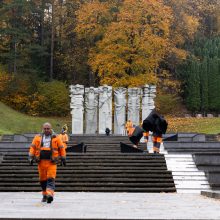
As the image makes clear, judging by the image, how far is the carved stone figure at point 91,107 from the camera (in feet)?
124

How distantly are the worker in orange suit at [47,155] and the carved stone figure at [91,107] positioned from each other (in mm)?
24756

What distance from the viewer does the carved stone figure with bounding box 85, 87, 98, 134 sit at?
37.8m

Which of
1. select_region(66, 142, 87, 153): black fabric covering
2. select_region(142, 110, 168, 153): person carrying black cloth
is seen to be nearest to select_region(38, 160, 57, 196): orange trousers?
select_region(142, 110, 168, 153): person carrying black cloth

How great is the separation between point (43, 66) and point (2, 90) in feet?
18.8

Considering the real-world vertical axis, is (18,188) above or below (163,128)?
below

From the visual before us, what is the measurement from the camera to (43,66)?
5512 centimetres

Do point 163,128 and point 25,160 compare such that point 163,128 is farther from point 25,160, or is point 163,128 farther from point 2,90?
point 2,90

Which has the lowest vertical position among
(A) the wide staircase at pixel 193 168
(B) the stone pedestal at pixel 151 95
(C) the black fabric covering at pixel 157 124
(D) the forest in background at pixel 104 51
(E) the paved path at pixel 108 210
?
(A) the wide staircase at pixel 193 168

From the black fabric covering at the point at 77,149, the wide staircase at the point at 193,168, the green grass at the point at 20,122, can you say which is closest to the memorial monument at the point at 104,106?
the green grass at the point at 20,122

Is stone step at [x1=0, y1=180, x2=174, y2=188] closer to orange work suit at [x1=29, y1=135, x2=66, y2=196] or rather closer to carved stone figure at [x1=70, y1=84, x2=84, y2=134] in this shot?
orange work suit at [x1=29, y1=135, x2=66, y2=196]

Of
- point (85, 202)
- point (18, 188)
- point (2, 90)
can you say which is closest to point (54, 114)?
point (2, 90)

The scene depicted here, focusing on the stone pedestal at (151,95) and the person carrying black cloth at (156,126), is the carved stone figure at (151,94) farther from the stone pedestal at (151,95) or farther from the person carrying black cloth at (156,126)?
the person carrying black cloth at (156,126)

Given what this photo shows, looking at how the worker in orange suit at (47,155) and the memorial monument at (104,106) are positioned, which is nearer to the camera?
the worker in orange suit at (47,155)

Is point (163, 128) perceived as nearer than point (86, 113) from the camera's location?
Yes
